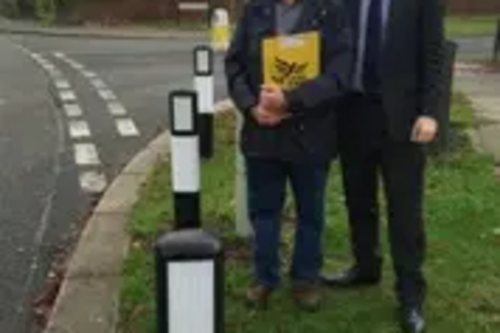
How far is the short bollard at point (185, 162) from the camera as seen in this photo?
4.48 metres

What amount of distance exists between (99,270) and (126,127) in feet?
18.9

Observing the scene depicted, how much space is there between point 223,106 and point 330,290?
279 inches

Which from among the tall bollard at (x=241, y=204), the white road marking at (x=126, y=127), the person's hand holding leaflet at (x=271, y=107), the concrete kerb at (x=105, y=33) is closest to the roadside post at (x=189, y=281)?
the person's hand holding leaflet at (x=271, y=107)

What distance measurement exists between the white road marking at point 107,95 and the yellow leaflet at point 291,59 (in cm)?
912

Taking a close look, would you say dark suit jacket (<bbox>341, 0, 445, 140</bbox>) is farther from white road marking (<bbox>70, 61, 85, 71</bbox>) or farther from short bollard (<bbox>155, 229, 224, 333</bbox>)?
white road marking (<bbox>70, 61, 85, 71</bbox>)

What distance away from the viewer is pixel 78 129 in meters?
11.5

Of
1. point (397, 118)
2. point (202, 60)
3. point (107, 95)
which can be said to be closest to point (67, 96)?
point (107, 95)

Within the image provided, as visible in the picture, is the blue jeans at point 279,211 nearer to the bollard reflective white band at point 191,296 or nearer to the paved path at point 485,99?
the bollard reflective white band at point 191,296

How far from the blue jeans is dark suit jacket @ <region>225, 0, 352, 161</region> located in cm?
11

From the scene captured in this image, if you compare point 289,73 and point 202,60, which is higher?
point 289,73

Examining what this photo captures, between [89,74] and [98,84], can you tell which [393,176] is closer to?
[98,84]

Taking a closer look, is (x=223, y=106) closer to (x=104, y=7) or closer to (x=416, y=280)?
(x=416, y=280)

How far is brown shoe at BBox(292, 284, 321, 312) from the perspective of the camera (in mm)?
5461

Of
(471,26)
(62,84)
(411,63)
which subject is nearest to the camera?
(411,63)
